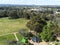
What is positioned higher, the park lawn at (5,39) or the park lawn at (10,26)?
the park lawn at (5,39)

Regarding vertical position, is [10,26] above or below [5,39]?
below

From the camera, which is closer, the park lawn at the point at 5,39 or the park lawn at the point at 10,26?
the park lawn at the point at 5,39

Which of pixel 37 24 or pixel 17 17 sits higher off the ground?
pixel 37 24

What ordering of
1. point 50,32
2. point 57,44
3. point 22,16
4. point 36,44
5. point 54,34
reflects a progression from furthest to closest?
1. point 22,16
2. point 54,34
3. point 50,32
4. point 36,44
5. point 57,44

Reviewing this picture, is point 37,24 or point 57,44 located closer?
point 57,44

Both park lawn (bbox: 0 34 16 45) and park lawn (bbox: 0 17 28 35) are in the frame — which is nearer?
park lawn (bbox: 0 34 16 45)

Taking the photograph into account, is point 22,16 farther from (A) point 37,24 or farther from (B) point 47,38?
(B) point 47,38

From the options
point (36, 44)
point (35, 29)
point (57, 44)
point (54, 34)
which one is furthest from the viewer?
point (35, 29)

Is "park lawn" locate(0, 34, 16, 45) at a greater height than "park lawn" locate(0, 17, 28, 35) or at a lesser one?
greater

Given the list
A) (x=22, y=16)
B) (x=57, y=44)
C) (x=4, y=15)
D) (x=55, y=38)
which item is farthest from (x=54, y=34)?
(x=4, y=15)

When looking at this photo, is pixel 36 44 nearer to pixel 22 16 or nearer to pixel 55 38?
pixel 55 38

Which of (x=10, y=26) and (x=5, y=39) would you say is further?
(x=10, y=26)
